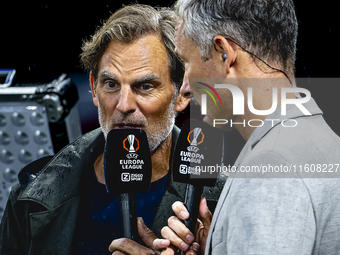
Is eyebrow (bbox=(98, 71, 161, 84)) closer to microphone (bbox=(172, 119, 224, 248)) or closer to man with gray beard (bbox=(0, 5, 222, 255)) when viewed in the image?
man with gray beard (bbox=(0, 5, 222, 255))

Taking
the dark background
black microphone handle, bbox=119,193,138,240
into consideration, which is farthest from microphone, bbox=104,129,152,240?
the dark background

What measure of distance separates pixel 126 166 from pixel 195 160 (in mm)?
202

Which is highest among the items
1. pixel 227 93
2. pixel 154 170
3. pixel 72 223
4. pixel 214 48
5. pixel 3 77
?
pixel 214 48

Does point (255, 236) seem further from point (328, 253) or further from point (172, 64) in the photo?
point (172, 64)

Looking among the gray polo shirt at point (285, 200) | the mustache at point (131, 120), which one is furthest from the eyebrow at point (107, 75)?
the gray polo shirt at point (285, 200)

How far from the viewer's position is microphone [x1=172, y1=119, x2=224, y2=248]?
3.35 ft

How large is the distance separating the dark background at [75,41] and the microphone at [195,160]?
47 cm

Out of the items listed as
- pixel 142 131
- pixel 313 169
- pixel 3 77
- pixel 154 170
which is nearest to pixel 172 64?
pixel 142 131

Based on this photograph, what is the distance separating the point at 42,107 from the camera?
1419 millimetres

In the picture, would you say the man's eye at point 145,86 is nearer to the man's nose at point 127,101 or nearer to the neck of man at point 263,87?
the man's nose at point 127,101

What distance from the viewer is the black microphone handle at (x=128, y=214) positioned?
3.55 ft

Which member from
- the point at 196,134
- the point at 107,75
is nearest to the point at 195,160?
the point at 196,134

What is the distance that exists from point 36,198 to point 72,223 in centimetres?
15

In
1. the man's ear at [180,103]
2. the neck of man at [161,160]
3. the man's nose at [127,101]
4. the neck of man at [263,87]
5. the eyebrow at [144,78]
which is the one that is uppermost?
the neck of man at [263,87]
